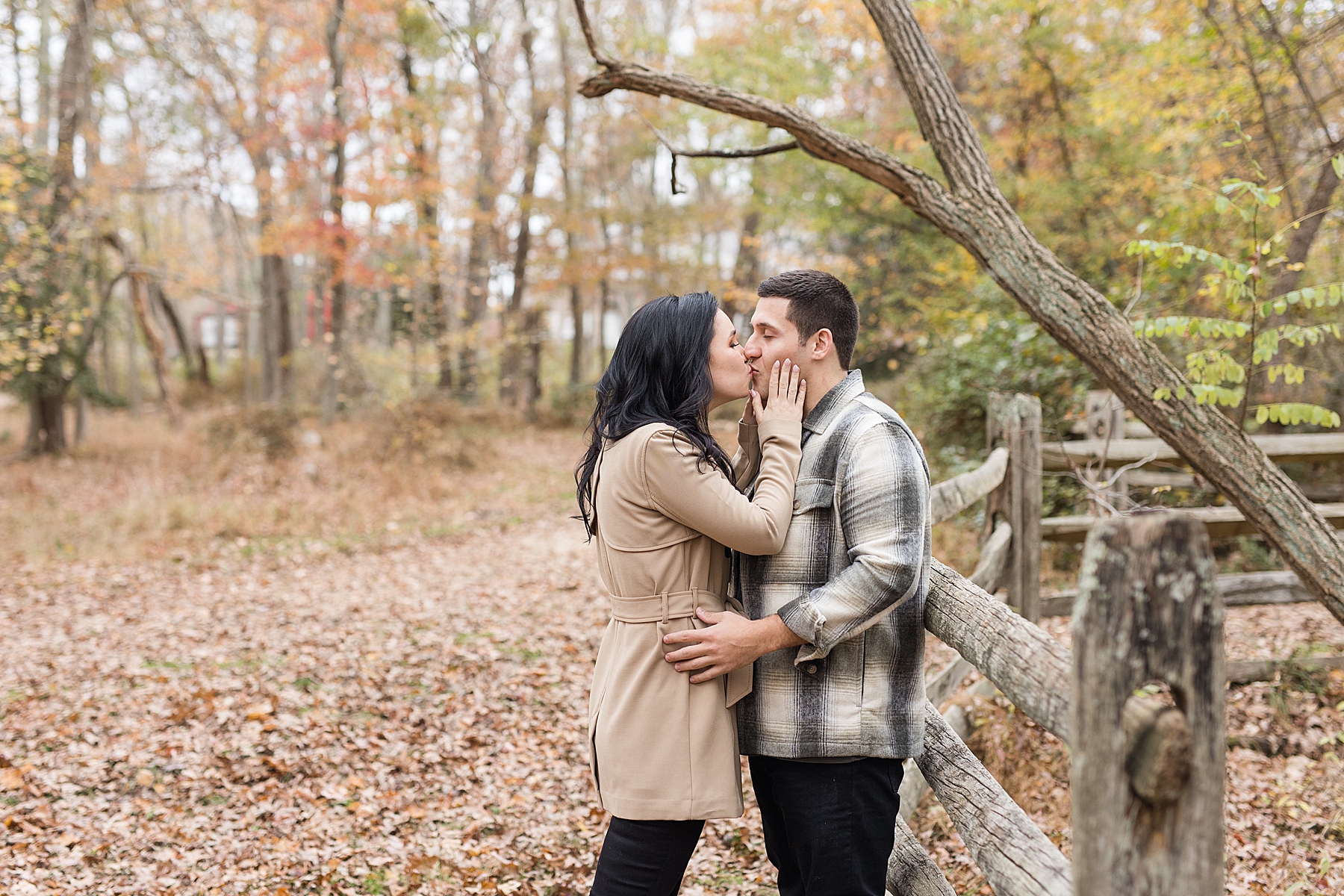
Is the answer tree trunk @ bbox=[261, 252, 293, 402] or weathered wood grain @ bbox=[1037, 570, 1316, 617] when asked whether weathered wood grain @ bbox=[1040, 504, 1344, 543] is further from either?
tree trunk @ bbox=[261, 252, 293, 402]

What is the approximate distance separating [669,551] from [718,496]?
0.24m

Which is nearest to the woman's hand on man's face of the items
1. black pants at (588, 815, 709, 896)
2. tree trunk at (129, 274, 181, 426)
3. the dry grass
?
black pants at (588, 815, 709, 896)

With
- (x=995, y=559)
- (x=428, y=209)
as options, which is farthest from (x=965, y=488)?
(x=428, y=209)

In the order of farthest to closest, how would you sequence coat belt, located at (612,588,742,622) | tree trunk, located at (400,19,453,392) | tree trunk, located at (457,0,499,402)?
tree trunk, located at (457,0,499,402)
tree trunk, located at (400,19,453,392)
coat belt, located at (612,588,742,622)

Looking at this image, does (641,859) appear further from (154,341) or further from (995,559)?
(154,341)

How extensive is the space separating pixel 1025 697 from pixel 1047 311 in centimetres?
279

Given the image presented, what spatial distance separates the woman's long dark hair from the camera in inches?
92.4

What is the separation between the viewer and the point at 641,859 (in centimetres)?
226

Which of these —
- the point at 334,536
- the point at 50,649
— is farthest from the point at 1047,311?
the point at 334,536

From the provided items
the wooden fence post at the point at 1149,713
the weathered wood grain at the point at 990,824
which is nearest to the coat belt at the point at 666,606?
the weathered wood grain at the point at 990,824

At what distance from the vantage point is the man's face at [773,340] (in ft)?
8.09

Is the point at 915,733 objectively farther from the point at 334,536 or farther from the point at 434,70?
the point at 434,70

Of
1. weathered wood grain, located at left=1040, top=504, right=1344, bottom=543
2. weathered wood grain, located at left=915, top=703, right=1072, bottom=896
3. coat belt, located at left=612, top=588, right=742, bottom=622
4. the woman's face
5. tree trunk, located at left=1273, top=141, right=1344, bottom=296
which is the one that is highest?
tree trunk, located at left=1273, top=141, right=1344, bottom=296

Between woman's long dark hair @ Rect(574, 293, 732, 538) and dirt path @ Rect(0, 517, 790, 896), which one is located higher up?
woman's long dark hair @ Rect(574, 293, 732, 538)
